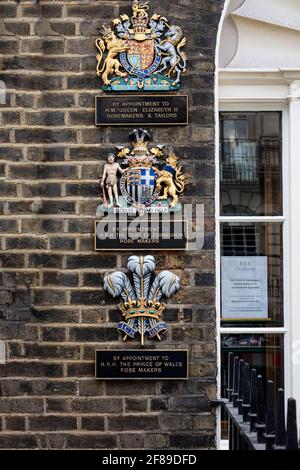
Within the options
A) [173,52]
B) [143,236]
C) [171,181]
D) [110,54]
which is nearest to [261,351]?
[143,236]

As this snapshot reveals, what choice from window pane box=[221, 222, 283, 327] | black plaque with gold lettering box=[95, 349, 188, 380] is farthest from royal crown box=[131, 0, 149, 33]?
black plaque with gold lettering box=[95, 349, 188, 380]

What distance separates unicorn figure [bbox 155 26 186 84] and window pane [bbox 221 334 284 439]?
168 centimetres

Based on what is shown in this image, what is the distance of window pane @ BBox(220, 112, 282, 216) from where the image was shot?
17.8 feet

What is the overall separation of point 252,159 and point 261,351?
1247 millimetres

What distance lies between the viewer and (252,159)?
5.44 metres

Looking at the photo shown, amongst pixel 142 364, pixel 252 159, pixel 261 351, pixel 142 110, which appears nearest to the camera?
pixel 142 364

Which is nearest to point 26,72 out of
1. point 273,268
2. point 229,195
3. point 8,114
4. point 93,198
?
point 8,114

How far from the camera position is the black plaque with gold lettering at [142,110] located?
5164 millimetres

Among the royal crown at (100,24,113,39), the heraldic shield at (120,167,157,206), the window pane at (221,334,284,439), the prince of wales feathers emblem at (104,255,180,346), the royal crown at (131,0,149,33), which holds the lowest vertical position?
the window pane at (221,334,284,439)

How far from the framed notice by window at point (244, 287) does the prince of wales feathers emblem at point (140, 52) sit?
1230mm

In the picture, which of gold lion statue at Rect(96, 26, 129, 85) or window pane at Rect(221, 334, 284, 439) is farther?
window pane at Rect(221, 334, 284, 439)

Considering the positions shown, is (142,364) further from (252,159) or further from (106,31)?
(106,31)

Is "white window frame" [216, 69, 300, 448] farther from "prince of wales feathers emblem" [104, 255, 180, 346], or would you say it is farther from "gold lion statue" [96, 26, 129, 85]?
"gold lion statue" [96, 26, 129, 85]

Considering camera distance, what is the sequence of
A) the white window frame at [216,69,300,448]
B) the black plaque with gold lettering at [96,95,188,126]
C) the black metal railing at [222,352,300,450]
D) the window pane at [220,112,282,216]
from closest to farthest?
the black metal railing at [222,352,300,450] < the black plaque with gold lettering at [96,95,188,126] < the white window frame at [216,69,300,448] < the window pane at [220,112,282,216]
